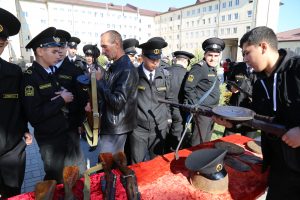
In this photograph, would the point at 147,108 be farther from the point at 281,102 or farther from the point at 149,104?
the point at 281,102

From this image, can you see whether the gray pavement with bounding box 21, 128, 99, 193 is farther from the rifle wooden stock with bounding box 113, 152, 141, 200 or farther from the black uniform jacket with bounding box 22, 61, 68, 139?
the rifle wooden stock with bounding box 113, 152, 141, 200

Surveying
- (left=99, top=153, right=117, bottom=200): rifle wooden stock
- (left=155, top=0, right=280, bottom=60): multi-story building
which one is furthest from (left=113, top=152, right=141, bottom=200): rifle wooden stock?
(left=155, top=0, right=280, bottom=60): multi-story building

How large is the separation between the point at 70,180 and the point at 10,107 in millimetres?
1127

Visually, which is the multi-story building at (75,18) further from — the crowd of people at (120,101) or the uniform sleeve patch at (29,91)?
the uniform sleeve patch at (29,91)

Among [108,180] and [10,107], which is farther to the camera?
[10,107]

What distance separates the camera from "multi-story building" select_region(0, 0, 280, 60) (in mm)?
41531

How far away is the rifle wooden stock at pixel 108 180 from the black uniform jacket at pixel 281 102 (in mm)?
1288

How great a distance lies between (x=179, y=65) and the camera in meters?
4.75

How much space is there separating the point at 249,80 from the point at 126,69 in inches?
112

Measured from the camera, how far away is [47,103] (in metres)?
2.48

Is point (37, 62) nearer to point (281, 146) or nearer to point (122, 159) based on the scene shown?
point (122, 159)

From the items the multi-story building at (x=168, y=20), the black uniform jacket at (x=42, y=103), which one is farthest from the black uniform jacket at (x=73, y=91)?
the multi-story building at (x=168, y=20)

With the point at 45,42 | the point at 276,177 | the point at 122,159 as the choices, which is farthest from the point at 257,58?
the point at 45,42

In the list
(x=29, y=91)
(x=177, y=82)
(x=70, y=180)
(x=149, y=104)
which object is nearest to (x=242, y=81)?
(x=177, y=82)
